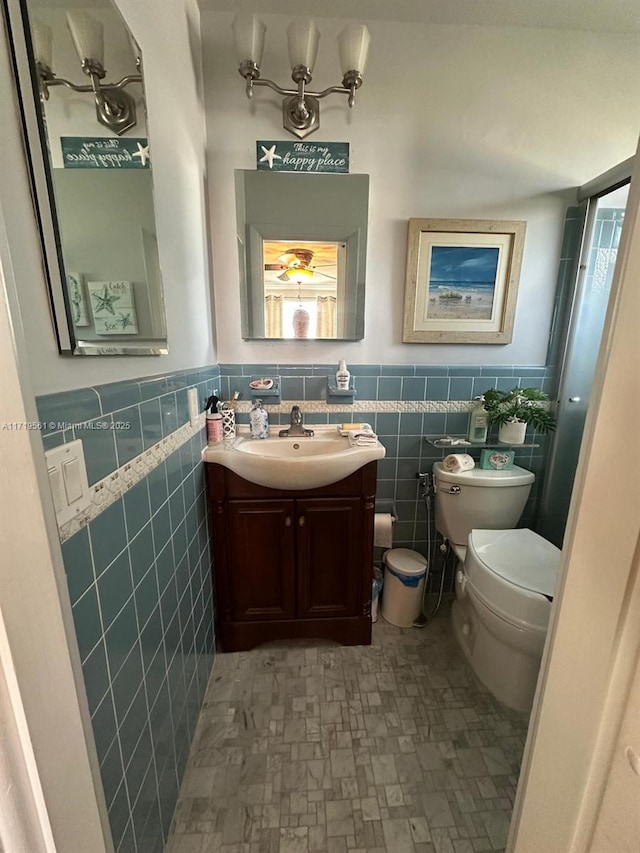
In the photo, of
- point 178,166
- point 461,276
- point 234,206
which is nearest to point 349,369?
point 461,276

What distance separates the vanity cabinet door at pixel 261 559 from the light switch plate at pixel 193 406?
38 centimetres

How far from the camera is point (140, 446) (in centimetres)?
78

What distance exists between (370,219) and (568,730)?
170cm

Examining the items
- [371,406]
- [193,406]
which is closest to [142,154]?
[193,406]

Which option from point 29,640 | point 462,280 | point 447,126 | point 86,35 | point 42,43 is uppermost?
point 447,126

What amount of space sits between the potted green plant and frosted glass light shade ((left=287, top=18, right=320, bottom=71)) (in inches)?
59.5

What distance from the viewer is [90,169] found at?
0.64 metres

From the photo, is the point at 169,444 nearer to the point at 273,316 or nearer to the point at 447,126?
the point at 273,316

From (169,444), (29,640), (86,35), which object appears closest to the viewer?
(29,640)

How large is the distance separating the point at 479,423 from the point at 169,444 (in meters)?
1.39

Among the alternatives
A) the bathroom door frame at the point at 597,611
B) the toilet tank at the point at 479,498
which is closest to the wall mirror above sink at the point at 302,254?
the toilet tank at the point at 479,498

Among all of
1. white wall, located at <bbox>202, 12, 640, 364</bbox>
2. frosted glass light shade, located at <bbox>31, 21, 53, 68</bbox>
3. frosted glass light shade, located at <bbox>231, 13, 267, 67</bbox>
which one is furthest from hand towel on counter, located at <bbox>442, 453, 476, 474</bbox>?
frosted glass light shade, located at <bbox>231, 13, 267, 67</bbox>

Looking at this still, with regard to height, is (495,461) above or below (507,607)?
above

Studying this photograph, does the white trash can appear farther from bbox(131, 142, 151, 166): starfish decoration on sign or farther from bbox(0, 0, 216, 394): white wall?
bbox(131, 142, 151, 166): starfish decoration on sign
